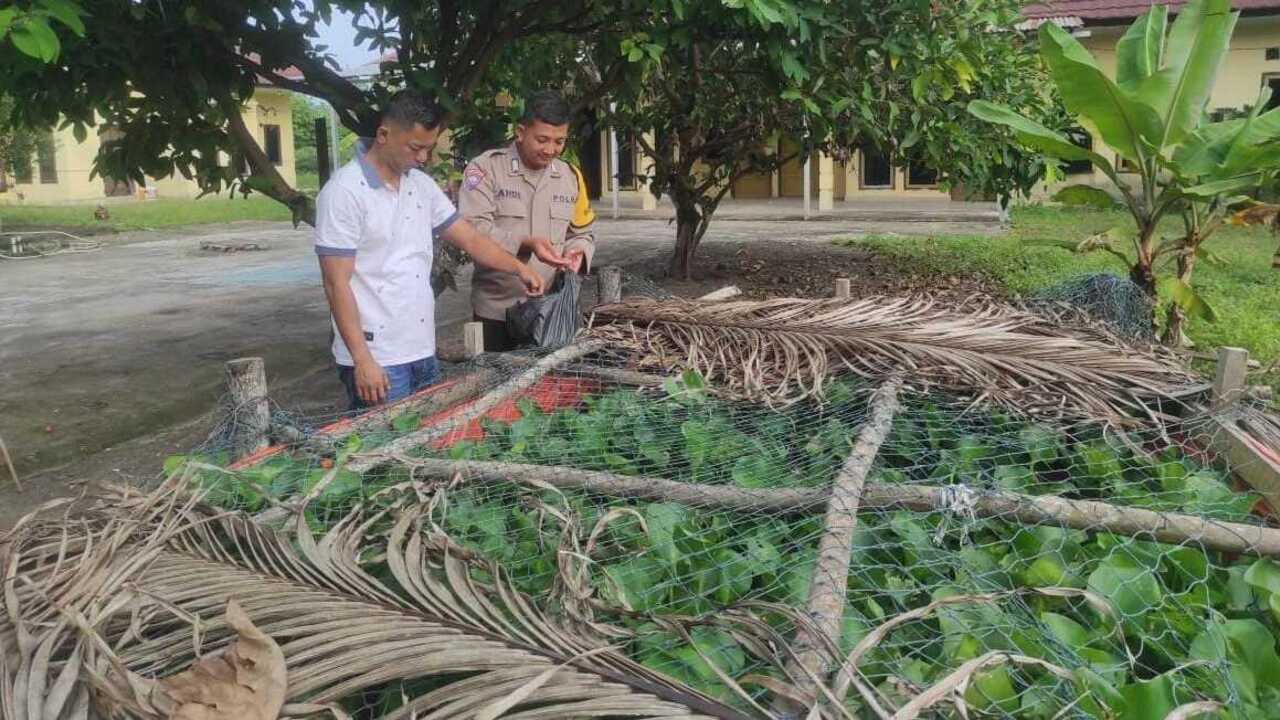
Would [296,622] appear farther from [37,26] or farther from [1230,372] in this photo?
[1230,372]

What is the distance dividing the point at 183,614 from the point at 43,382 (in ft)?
17.5

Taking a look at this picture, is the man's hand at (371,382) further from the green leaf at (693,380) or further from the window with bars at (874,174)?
the window with bars at (874,174)

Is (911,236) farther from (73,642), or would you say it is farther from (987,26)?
(73,642)

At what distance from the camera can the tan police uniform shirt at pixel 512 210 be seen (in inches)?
134

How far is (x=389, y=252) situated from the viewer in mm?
2859

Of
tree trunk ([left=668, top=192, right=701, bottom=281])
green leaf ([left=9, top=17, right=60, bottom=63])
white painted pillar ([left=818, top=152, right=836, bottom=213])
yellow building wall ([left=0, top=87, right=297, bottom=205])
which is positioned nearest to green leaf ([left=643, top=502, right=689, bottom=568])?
green leaf ([left=9, top=17, right=60, bottom=63])

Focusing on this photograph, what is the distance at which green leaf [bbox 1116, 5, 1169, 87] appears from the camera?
436 cm

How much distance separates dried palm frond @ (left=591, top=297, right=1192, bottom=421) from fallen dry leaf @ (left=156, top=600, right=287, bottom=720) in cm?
153

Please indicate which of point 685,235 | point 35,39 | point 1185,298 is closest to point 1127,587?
point 35,39

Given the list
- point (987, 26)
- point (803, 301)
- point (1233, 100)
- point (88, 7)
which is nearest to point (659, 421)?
point (803, 301)

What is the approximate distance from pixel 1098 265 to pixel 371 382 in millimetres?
7866

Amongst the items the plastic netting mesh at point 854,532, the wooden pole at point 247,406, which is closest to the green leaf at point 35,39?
the wooden pole at point 247,406

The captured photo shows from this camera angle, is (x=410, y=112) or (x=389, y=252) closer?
(x=410, y=112)

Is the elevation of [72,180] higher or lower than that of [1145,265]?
higher
